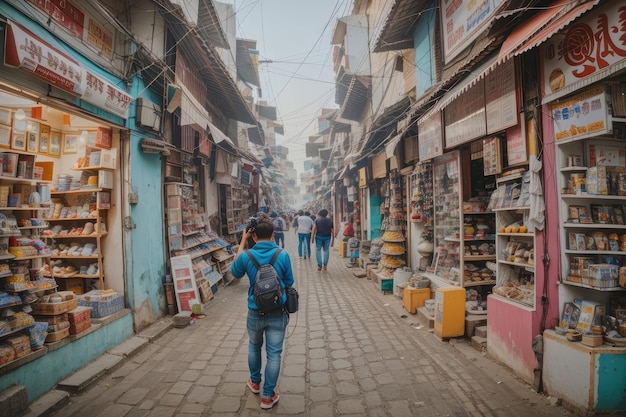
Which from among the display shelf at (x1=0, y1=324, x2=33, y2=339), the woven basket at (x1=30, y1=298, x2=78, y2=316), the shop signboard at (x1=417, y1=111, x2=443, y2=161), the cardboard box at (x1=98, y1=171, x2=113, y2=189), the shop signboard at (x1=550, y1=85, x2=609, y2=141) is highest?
the shop signboard at (x1=417, y1=111, x2=443, y2=161)

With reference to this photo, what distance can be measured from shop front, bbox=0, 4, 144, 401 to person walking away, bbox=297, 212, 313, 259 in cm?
714

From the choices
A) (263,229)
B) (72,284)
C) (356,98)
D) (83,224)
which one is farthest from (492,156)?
(356,98)

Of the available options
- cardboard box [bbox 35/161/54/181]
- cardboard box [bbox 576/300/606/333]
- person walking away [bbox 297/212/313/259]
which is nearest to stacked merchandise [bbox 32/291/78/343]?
cardboard box [bbox 35/161/54/181]

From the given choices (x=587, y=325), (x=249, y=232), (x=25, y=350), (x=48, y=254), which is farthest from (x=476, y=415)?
(x=48, y=254)

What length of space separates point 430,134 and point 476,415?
5.31 m

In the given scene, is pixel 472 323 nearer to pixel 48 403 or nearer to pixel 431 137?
pixel 431 137

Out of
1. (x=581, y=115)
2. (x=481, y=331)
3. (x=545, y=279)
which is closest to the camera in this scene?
(x=581, y=115)

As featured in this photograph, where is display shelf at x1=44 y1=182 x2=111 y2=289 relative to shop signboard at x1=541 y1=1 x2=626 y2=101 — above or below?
below

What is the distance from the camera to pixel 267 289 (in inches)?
133

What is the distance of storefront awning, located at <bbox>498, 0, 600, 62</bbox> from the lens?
3.02 meters

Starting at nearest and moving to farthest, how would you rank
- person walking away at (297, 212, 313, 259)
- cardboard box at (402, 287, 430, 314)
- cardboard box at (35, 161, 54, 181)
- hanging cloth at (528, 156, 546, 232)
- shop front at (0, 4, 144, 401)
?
shop front at (0, 4, 144, 401)
hanging cloth at (528, 156, 546, 232)
cardboard box at (35, 161, 54, 181)
cardboard box at (402, 287, 430, 314)
person walking away at (297, 212, 313, 259)

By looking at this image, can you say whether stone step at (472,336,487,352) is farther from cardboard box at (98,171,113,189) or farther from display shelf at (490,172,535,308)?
cardboard box at (98,171,113,189)

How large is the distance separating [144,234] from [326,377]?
14.8ft

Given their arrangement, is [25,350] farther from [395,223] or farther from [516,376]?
[395,223]
